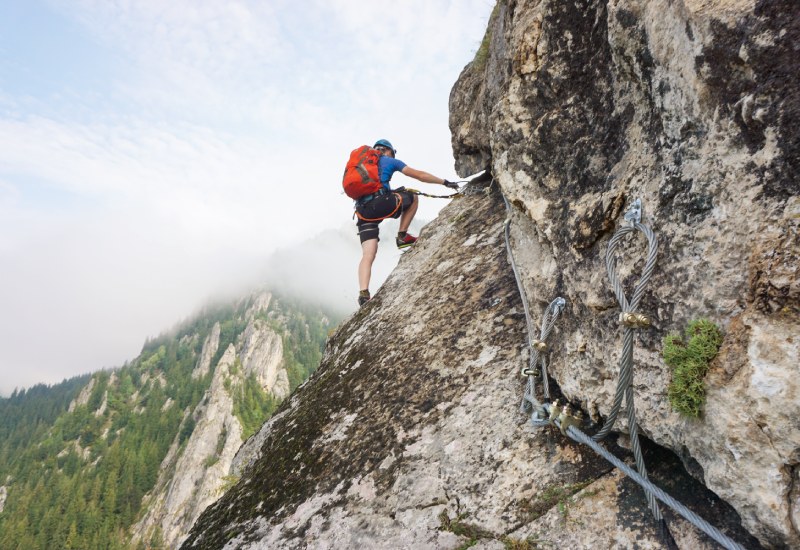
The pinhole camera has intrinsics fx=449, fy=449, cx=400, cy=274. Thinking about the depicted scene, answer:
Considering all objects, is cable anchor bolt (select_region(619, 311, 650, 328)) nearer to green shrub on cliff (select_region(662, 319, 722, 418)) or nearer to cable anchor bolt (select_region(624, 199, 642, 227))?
green shrub on cliff (select_region(662, 319, 722, 418))

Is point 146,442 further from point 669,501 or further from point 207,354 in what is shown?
point 669,501

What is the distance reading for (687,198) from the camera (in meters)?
2.70

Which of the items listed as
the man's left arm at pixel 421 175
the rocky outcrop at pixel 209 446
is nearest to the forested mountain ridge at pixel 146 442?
the rocky outcrop at pixel 209 446

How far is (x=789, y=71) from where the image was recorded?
2238 millimetres

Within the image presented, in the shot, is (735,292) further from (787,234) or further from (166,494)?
(166,494)

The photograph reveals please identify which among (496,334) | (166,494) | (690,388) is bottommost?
(166,494)

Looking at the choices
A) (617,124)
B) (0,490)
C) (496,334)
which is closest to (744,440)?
(617,124)

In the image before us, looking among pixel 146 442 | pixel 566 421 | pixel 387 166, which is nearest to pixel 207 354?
pixel 146 442

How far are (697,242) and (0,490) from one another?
7715 inches

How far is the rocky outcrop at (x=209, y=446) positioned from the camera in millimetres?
97125

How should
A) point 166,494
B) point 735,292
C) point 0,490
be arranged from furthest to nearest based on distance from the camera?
point 0,490
point 166,494
point 735,292

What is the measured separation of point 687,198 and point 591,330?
117 centimetres

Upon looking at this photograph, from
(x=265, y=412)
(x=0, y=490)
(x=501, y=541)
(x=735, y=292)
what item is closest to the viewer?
(x=735, y=292)

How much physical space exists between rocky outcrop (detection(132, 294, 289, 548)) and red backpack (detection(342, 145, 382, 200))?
68.3m
